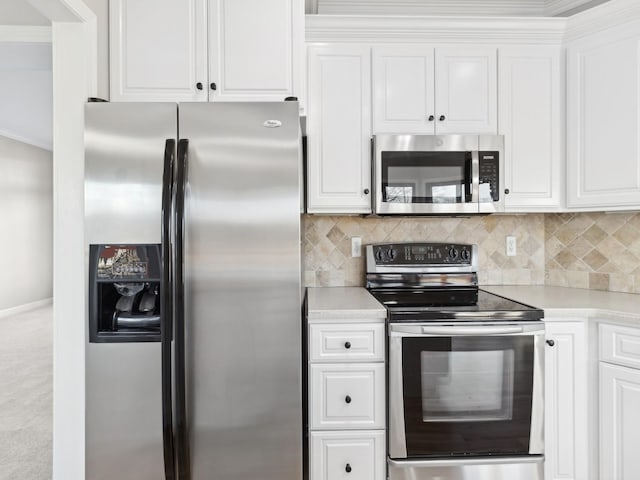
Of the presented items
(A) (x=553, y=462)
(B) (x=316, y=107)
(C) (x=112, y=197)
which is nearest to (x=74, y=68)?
(C) (x=112, y=197)

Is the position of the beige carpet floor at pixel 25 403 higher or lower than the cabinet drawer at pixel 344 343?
lower

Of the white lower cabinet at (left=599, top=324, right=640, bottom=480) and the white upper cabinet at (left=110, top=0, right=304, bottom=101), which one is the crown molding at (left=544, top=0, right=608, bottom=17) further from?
the white lower cabinet at (left=599, top=324, right=640, bottom=480)

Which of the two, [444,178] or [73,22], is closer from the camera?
[73,22]

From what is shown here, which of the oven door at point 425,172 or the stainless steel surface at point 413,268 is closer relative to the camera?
the oven door at point 425,172

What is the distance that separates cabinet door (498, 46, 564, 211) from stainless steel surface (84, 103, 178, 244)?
1788 millimetres

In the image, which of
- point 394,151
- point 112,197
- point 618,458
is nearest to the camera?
point 112,197

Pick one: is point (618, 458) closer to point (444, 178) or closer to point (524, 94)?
point (444, 178)

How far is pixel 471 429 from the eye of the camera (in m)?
1.78

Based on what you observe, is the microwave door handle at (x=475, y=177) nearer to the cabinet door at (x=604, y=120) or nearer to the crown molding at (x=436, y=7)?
the cabinet door at (x=604, y=120)

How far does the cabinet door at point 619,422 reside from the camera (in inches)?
66.4

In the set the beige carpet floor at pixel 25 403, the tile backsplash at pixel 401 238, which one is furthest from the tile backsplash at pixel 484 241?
the beige carpet floor at pixel 25 403

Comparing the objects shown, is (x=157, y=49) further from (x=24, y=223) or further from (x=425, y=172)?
(x=24, y=223)

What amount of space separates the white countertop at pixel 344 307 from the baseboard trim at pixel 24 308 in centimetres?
594

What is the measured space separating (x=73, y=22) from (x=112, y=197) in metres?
0.80
